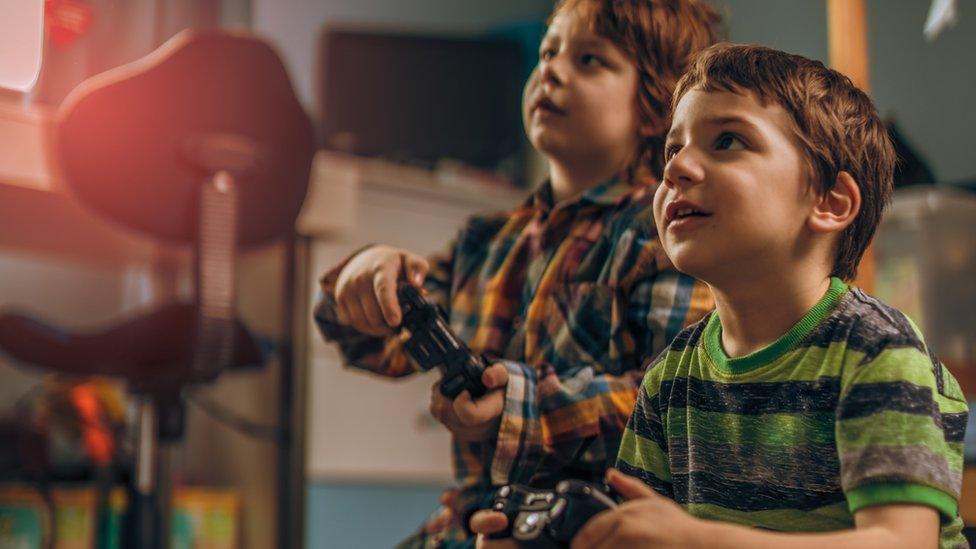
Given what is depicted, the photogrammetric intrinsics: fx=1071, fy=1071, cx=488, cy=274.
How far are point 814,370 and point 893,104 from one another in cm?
42

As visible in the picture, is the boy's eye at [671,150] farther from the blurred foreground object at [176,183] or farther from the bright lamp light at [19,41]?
the blurred foreground object at [176,183]

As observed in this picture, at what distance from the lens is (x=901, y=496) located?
360mm

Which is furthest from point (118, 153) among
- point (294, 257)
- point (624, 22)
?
point (624, 22)

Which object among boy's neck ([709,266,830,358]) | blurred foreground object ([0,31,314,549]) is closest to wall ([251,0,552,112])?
blurred foreground object ([0,31,314,549])

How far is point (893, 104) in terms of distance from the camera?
76 centimetres

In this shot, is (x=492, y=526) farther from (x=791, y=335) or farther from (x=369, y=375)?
(x=369, y=375)

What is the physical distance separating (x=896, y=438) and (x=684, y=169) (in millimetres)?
129

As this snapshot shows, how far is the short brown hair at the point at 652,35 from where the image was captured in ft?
2.02

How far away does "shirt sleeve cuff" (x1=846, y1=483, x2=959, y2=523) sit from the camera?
0.36 metres

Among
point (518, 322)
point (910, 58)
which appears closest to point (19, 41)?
point (518, 322)

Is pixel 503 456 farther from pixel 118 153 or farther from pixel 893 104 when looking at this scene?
pixel 118 153

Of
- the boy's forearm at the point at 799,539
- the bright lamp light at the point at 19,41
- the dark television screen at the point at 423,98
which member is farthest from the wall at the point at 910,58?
the dark television screen at the point at 423,98

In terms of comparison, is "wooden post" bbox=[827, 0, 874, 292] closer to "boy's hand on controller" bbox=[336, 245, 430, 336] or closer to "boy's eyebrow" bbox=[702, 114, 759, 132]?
"boy's eyebrow" bbox=[702, 114, 759, 132]

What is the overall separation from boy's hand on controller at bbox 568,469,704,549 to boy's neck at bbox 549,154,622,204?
34 cm
